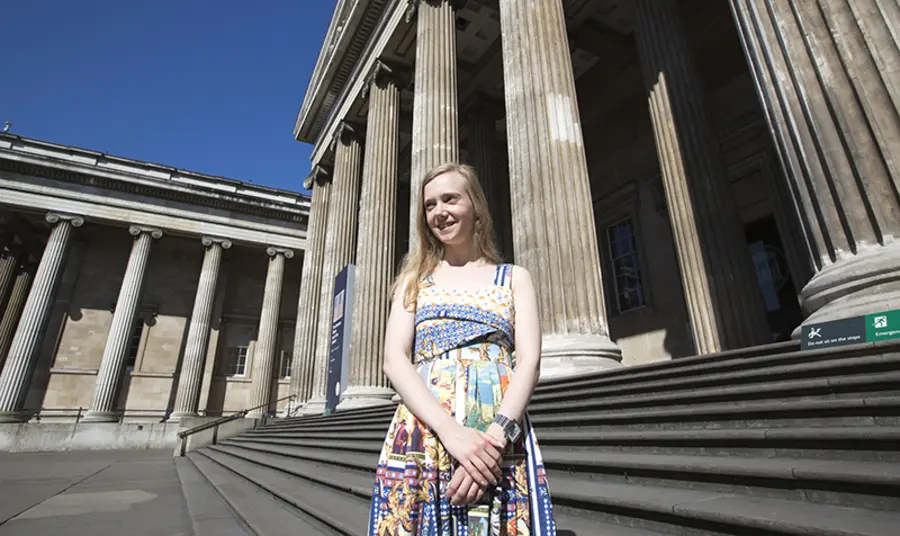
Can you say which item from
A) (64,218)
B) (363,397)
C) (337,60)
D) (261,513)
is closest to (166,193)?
(64,218)

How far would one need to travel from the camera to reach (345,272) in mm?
14023

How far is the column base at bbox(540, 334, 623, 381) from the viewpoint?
20.3ft

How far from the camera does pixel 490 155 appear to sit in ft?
52.9

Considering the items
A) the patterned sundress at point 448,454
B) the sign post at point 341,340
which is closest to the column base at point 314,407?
the sign post at point 341,340

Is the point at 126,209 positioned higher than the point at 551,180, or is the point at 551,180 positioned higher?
the point at 126,209

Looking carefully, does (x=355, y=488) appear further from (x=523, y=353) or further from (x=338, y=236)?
(x=338, y=236)

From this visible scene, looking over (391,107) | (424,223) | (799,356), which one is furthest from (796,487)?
(391,107)

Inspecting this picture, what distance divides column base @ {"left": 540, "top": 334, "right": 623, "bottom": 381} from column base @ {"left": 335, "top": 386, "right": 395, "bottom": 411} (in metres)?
6.05

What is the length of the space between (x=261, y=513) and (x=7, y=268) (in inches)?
1099

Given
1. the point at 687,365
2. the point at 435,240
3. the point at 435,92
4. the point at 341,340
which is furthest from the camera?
the point at 341,340

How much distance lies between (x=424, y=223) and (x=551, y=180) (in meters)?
6.04

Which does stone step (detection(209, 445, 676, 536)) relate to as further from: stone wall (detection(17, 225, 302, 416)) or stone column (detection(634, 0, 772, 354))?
stone wall (detection(17, 225, 302, 416))

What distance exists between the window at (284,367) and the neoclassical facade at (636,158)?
381 inches

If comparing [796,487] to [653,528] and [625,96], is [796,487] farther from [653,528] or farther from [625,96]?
[625,96]
